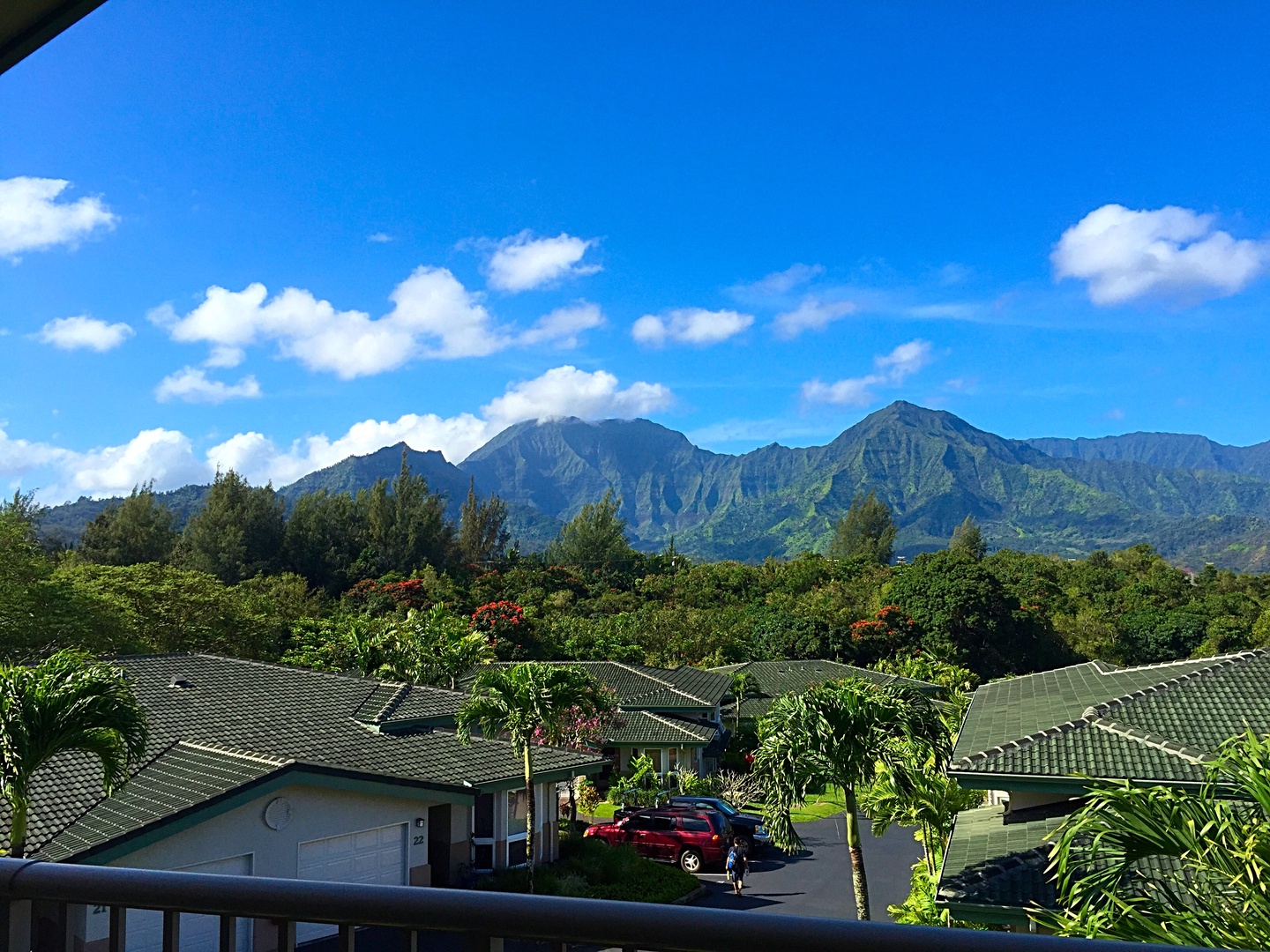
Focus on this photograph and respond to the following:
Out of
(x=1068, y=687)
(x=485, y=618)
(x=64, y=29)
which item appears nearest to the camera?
(x=64, y=29)

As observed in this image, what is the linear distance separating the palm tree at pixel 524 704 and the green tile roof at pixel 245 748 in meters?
0.53

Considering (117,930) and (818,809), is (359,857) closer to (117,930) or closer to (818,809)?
(117,930)

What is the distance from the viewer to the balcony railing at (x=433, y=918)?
5.35ft

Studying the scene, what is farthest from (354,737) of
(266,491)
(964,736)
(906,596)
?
(266,491)

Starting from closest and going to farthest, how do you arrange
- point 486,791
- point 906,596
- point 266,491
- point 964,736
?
point 964,736 → point 486,791 → point 906,596 → point 266,491

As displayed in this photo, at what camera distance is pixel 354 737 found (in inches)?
794

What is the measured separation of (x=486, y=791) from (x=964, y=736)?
9.17 meters

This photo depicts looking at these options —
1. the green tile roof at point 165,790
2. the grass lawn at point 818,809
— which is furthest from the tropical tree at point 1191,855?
the grass lawn at point 818,809

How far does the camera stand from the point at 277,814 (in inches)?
632

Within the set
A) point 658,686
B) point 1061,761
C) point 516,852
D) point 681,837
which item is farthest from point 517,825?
point 658,686

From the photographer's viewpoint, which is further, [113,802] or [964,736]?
[964,736]

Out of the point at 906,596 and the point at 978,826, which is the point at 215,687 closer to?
the point at 978,826

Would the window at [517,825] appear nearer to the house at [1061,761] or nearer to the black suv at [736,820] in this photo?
the black suv at [736,820]

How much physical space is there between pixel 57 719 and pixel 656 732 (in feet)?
82.8
